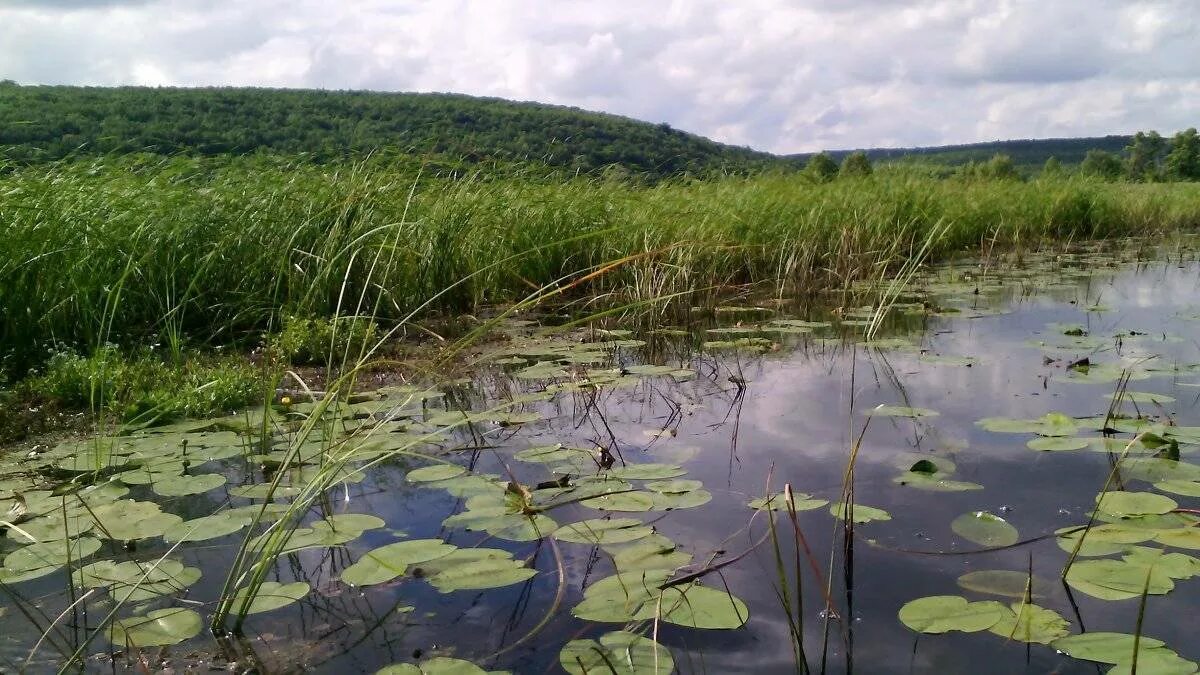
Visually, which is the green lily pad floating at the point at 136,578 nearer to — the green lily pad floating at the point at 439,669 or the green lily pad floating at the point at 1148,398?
the green lily pad floating at the point at 439,669

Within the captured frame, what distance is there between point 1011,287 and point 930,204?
2312 mm

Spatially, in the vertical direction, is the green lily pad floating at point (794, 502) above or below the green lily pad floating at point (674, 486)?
below

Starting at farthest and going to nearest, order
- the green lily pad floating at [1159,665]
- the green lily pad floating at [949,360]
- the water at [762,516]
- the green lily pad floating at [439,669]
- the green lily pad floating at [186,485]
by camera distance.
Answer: the green lily pad floating at [949,360] → the green lily pad floating at [186,485] → the water at [762,516] → the green lily pad floating at [439,669] → the green lily pad floating at [1159,665]

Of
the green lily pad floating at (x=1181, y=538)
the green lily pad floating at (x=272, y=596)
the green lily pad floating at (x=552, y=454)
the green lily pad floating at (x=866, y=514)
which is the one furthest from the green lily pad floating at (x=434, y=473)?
the green lily pad floating at (x=1181, y=538)

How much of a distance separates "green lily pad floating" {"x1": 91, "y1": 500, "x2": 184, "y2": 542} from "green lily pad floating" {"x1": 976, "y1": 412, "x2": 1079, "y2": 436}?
2.65m

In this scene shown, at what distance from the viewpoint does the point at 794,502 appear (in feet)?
7.39

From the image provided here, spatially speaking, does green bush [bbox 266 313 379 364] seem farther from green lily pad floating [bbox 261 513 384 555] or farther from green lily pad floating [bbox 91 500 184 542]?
green lily pad floating [bbox 261 513 384 555]

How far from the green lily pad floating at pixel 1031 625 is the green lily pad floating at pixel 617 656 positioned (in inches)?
26.2

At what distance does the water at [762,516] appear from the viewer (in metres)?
1.67

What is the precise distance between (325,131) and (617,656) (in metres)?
20.6

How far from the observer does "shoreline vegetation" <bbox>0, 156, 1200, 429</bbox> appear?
391cm

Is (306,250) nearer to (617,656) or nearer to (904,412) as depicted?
(904,412)

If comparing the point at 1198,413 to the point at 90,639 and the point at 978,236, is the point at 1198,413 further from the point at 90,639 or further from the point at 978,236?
the point at 978,236

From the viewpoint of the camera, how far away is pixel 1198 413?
10.2 feet
